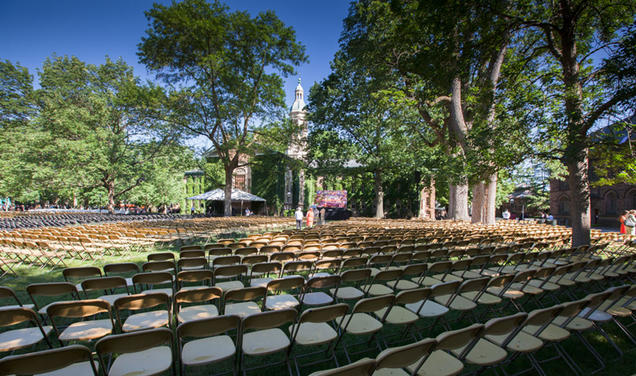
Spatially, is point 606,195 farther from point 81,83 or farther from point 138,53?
point 81,83

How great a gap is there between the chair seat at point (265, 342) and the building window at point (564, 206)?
38.7 meters

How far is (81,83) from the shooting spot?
29.4m

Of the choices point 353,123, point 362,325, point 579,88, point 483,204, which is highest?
point 353,123

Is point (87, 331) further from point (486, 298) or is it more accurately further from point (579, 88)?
point (579, 88)

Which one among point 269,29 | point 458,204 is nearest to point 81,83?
point 269,29

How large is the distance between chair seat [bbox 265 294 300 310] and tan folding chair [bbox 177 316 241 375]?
0.90 meters

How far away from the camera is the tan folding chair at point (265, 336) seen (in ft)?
6.94

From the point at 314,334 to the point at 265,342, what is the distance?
0.43m

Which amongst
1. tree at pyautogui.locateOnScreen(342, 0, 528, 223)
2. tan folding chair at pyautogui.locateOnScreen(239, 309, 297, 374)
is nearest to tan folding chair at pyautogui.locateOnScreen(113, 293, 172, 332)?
tan folding chair at pyautogui.locateOnScreen(239, 309, 297, 374)

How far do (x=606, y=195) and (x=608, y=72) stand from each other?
27.7 meters

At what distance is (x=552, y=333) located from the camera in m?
2.47

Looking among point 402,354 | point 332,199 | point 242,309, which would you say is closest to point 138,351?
point 242,309

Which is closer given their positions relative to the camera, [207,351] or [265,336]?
[207,351]

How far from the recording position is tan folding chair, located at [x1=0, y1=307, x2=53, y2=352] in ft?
6.79
